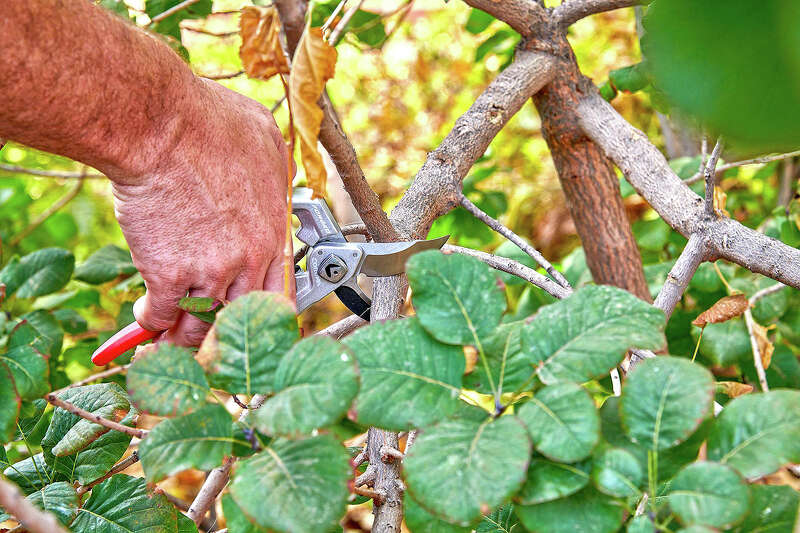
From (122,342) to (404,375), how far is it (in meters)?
0.61

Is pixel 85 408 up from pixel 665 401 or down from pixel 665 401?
down

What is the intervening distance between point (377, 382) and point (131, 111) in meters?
0.50

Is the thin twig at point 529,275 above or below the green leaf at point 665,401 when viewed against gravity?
below

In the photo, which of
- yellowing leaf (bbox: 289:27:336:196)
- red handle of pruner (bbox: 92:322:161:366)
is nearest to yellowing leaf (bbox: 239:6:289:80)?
yellowing leaf (bbox: 289:27:336:196)

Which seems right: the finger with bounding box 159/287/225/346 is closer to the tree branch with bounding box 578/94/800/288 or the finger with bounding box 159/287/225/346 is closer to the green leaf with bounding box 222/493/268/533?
the green leaf with bounding box 222/493/268/533

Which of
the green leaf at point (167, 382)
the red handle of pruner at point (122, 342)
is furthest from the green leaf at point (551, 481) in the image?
the red handle of pruner at point (122, 342)

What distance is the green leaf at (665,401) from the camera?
0.42 metres

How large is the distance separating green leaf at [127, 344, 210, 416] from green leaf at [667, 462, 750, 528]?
12.2 inches

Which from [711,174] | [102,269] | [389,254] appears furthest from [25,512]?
[102,269]

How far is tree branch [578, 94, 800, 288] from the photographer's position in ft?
2.60

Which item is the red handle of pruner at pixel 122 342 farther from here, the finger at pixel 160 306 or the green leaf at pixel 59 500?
the green leaf at pixel 59 500

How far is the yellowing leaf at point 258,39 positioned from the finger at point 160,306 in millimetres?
426

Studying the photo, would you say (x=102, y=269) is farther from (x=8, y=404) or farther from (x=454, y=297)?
(x=454, y=297)

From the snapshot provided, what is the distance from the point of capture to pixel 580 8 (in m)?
1.08
